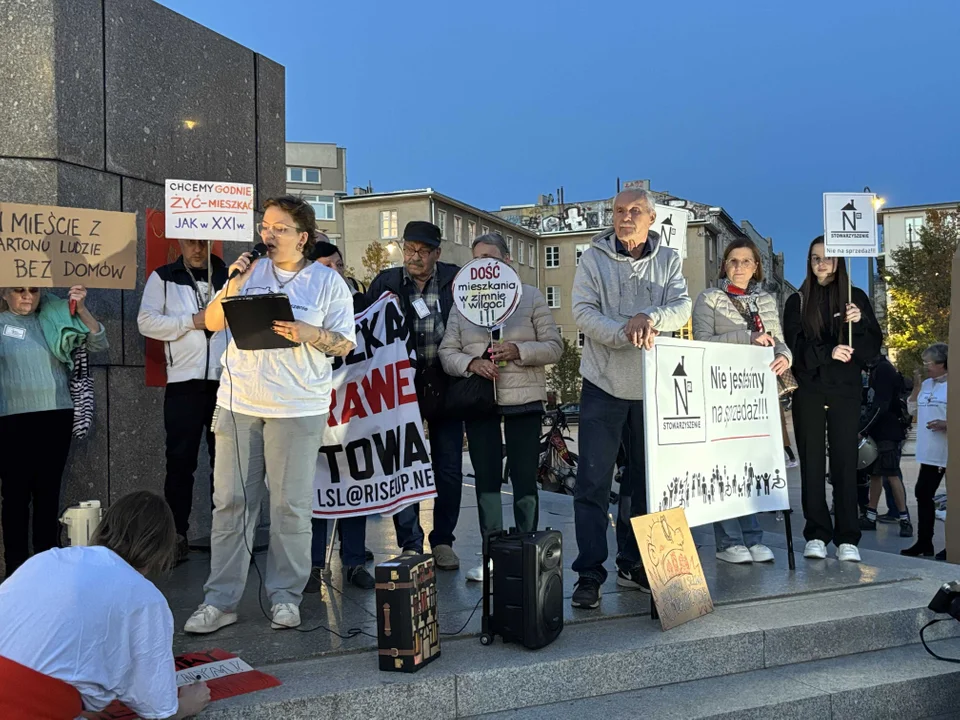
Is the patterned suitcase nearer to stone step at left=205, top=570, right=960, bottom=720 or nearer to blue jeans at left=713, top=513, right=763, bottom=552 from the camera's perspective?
stone step at left=205, top=570, right=960, bottom=720

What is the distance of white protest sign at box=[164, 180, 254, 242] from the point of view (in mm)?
4609

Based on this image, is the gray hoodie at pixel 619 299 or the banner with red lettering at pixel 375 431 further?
the banner with red lettering at pixel 375 431

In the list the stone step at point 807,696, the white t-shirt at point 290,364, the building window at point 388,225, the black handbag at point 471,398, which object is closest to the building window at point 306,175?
the building window at point 388,225

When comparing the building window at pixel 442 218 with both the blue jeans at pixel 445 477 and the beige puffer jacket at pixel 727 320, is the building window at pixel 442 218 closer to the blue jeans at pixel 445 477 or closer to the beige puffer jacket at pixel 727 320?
the beige puffer jacket at pixel 727 320

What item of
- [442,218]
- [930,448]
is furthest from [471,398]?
[442,218]

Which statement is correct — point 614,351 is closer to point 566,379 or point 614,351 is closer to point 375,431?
point 375,431

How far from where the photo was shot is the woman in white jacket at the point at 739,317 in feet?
18.0

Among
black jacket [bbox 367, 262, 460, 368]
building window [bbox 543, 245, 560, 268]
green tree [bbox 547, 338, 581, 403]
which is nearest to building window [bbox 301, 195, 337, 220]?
building window [bbox 543, 245, 560, 268]

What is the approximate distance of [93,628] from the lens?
8.22 feet

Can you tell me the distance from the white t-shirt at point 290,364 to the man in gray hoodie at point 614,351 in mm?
1285

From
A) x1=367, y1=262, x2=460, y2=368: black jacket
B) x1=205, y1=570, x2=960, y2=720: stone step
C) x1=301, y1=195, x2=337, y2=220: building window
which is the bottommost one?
x1=205, y1=570, x2=960, y2=720: stone step

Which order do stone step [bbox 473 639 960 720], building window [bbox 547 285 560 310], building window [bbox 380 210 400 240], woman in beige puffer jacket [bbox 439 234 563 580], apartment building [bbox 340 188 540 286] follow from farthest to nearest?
1. building window [bbox 547 285 560 310]
2. building window [bbox 380 210 400 240]
3. apartment building [bbox 340 188 540 286]
4. woman in beige puffer jacket [bbox 439 234 563 580]
5. stone step [bbox 473 639 960 720]

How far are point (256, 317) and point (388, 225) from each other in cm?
5635

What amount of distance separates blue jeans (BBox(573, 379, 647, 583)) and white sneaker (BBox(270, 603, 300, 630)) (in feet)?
4.64
